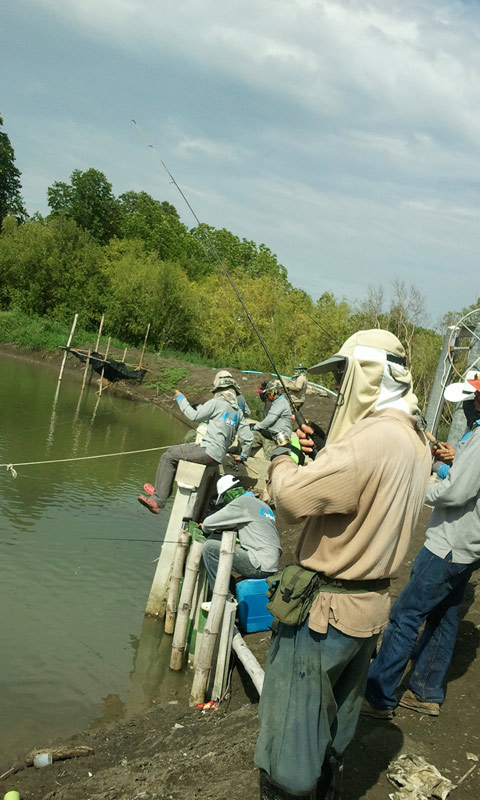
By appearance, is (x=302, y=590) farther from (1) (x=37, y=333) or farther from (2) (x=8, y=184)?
(2) (x=8, y=184)

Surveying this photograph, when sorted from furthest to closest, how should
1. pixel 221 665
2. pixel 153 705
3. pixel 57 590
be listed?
pixel 57 590 < pixel 153 705 < pixel 221 665

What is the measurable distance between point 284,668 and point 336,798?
2.24ft

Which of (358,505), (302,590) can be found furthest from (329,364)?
(302,590)

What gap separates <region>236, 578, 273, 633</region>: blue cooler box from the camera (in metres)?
5.91

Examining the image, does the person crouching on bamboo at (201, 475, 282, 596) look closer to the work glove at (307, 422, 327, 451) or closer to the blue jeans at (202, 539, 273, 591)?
the blue jeans at (202, 539, 273, 591)

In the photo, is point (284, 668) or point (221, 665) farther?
point (221, 665)

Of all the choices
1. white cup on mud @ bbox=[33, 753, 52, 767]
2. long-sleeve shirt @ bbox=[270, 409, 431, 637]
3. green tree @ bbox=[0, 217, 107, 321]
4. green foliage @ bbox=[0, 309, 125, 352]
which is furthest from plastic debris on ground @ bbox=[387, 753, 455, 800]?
green tree @ bbox=[0, 217, 107, 321]

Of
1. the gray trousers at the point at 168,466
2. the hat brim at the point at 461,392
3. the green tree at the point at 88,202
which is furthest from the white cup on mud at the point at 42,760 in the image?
the green tree at the point at 88,202

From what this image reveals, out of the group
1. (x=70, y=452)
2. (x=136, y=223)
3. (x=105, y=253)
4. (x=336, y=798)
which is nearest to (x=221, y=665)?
(x=336, y=798)

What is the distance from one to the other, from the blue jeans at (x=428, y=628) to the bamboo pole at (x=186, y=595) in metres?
2.06

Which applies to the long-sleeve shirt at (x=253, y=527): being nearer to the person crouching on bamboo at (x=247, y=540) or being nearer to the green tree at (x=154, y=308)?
the person crouching on bamboo at (x=247, y=540)

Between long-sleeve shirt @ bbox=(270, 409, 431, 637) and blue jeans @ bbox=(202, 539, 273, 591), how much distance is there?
3056 millimetres

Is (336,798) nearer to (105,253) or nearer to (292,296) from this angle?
(292,296)

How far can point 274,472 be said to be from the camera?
2.72 meters
